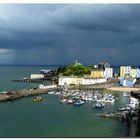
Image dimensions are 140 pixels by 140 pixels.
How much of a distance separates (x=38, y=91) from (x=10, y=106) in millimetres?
3217

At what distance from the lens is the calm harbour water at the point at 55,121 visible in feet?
19.6

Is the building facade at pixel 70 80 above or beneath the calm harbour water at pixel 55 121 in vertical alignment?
above

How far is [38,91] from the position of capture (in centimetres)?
1270

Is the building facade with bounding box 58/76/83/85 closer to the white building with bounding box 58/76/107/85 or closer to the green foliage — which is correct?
the white building with bounding box 58/76/107/85

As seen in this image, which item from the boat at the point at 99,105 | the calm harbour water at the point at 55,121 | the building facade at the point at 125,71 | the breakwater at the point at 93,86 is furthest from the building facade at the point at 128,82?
the boat at the point at 99,105

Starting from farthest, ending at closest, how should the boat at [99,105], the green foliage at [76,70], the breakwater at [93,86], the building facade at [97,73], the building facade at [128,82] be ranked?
the green foliage at [76,70], the building facade at [97,73], the building facade at [128,82], the breakwater at [93,86], the boat at [99,105]

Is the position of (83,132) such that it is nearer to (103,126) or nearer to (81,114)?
(103,126)

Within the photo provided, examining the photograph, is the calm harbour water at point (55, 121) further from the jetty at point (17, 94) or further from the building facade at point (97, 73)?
the building facade at point (97, 73)

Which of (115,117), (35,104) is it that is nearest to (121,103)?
(35,104)

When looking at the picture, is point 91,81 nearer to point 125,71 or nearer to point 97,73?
point 97,73

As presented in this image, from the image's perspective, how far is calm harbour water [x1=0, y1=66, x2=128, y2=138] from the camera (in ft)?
19.6

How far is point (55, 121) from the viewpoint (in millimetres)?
7238

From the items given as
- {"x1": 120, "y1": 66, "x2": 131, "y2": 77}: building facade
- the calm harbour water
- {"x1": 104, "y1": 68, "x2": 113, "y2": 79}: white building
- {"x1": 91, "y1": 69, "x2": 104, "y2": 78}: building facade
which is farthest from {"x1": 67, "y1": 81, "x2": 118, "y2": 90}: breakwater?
the calm harbour water

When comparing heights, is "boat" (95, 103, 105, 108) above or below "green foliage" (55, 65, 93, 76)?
below
